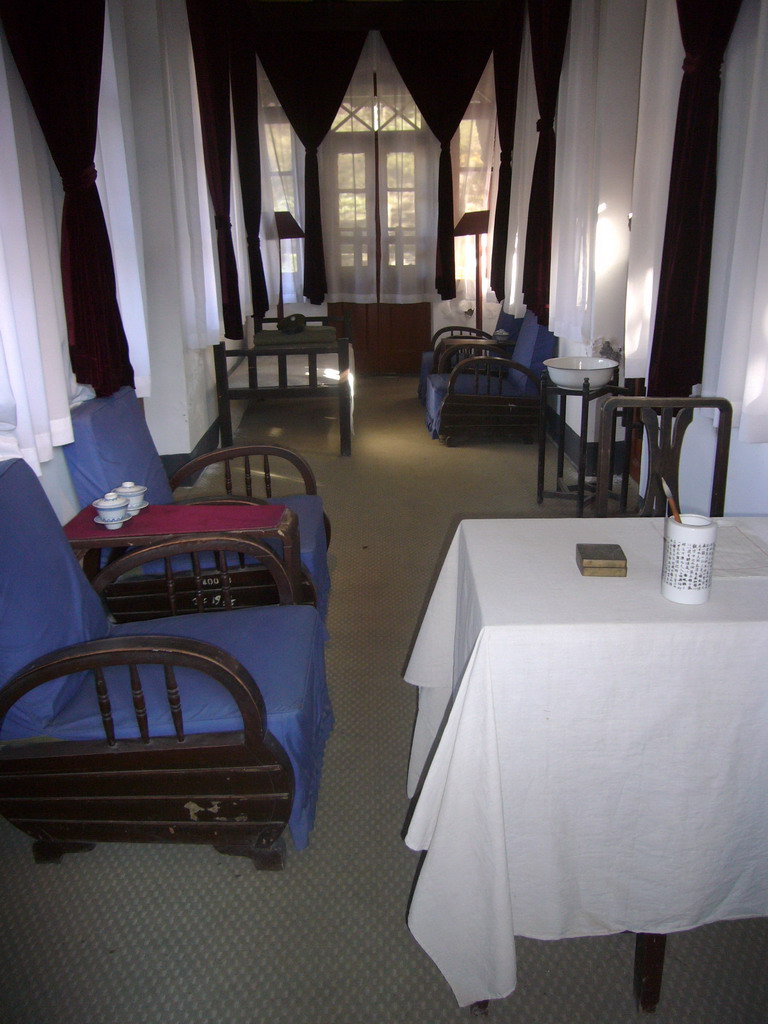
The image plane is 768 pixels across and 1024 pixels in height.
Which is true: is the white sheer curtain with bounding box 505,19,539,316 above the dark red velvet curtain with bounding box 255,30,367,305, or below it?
below

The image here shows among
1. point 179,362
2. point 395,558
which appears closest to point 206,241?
point 179,362

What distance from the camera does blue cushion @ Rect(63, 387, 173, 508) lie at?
7.14 ft

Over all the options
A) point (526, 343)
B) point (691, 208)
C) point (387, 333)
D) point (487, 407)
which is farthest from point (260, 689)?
point (387, 333)

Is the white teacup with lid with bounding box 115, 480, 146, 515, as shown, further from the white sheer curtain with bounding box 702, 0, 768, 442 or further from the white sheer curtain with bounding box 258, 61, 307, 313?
the white sheer curtain with bounding box 258, 61, 307, 313

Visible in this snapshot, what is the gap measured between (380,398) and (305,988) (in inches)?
211

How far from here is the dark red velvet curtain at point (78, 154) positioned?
7.14ft

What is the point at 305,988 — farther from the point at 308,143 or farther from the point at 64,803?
the point at 308,143

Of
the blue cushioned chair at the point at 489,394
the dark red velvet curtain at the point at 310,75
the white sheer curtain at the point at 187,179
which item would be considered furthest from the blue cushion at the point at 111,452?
the dark red velvet curtain at the point at 310,75

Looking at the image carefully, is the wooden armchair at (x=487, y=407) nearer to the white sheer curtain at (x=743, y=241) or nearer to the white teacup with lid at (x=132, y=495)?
the white sheer curtain at (x=743, y=241)

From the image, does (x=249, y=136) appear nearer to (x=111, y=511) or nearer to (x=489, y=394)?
(x=489, y=394)

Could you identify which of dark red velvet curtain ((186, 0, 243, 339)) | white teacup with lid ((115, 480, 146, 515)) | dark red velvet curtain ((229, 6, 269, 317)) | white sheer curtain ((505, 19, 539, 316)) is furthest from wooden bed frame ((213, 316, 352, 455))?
white teacup with lid ((115, 480, 146, 515))

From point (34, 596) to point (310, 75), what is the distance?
6343 mm

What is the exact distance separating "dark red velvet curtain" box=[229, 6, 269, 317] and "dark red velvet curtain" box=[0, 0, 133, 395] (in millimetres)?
3494

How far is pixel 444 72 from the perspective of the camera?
6.36m
